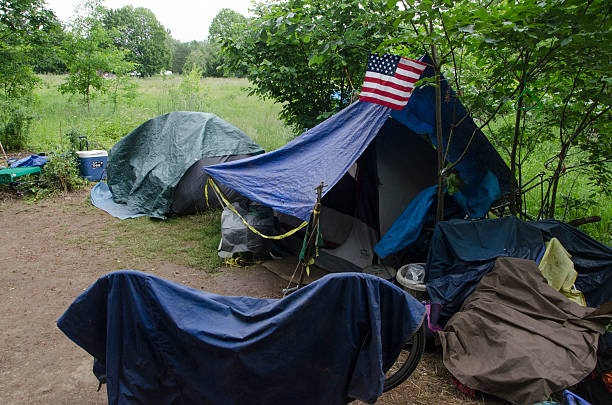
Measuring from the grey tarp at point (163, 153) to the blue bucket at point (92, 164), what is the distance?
1103mm

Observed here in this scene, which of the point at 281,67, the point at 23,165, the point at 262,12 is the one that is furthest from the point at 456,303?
the point at 23,165

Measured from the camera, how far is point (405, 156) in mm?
5109

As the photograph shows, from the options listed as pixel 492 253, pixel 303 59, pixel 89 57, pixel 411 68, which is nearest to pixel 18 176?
pixel 303 59

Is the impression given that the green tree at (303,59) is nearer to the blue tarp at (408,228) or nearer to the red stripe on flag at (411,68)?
the red stripe on flag at (411,68)

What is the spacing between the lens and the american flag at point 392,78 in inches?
163

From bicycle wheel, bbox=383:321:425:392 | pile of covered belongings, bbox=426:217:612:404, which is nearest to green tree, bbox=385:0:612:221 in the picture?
pile of covered belongings, bbox=426:217:612:404

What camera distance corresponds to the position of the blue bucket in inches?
333

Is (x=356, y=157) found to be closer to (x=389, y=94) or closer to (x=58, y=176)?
(x=389, y=94)

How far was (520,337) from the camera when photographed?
2.96 metres

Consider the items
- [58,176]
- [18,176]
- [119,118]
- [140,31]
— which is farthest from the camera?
[140,31]

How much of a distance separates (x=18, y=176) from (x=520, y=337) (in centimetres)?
822

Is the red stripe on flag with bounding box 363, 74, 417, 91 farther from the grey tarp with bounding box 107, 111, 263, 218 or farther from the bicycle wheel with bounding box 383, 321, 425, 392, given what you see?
the grey tarp with bounding box 107, 111, 263, 218

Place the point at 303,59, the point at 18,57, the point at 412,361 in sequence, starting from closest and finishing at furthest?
the point at 412,361 < the point at 303,59 < the point at 18,57

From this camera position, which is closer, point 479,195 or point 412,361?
point 412,361
